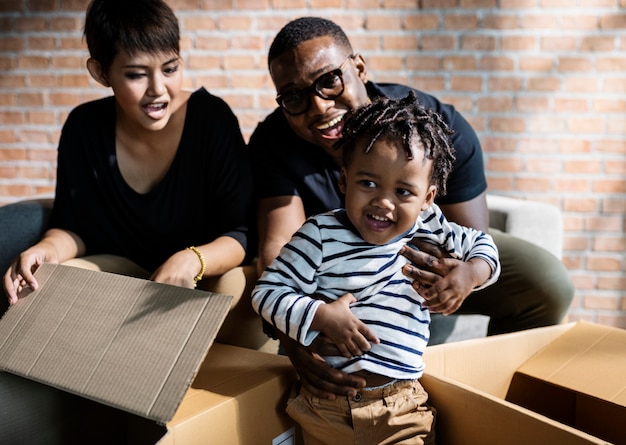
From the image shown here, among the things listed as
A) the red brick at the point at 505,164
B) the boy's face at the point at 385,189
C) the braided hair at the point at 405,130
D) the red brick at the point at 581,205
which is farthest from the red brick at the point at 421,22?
the boy's face at the point at 385,189

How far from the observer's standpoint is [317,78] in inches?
59.1

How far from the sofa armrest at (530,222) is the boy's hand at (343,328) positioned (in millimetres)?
1138

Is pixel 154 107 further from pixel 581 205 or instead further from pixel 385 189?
pixel 581 205

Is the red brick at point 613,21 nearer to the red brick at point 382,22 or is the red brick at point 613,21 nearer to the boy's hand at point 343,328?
the red brick at point 382,22

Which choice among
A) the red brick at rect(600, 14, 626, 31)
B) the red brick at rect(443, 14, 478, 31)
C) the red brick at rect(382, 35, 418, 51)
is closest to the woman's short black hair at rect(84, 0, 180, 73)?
the red brick at rect(382, 35, 418, 51)

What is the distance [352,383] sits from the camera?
1.20m

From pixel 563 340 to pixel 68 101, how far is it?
236 cm

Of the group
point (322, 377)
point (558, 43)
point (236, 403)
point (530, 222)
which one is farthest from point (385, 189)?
point (558, 43)

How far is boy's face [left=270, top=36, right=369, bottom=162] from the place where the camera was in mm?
1503

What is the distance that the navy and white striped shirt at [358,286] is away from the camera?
121 centimetres

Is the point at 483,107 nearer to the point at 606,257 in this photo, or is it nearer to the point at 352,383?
the point at 606,257

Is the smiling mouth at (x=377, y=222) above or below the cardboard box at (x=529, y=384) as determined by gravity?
above

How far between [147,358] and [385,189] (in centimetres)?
54

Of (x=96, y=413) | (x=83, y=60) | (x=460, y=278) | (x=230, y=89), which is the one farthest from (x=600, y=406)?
(x=83, y=60)
